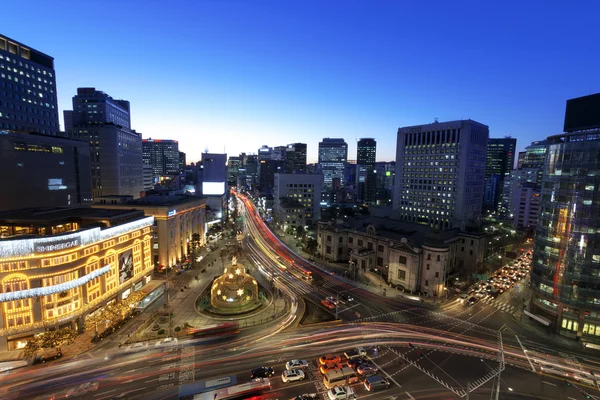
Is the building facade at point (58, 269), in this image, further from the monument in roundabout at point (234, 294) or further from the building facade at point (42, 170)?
the building facade at point (42, 170)

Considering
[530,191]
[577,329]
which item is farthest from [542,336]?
[530,191]

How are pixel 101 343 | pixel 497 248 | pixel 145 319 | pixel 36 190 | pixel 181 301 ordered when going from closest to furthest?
pixel 101 343
pixel 145 319
pixel 181 301
pixel 36 190
pixel 497 248

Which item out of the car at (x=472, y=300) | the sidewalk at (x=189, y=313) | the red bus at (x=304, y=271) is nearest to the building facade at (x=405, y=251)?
the car at (x=472, y=300)

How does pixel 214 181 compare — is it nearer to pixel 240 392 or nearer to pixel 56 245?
pixel 56 245

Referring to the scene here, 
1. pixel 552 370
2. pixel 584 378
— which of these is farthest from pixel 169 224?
pixel 584 378

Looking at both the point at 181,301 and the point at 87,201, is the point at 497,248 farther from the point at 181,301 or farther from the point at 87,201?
the point at 87,201

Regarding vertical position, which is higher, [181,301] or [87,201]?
[87,201]

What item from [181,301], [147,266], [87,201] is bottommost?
[181,301]
